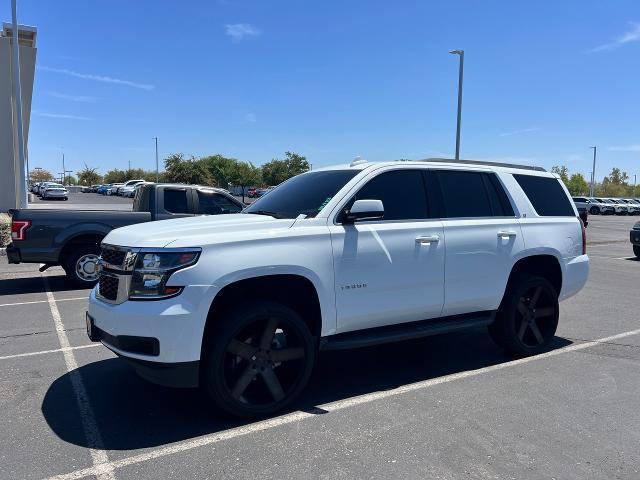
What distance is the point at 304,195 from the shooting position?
4820 millimetres

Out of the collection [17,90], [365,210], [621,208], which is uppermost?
[17,90]

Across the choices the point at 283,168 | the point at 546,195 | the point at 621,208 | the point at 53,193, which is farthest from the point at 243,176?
the point at 546,195

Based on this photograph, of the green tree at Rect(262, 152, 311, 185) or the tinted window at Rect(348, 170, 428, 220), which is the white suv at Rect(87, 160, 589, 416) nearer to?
the tinted window at Rect(348, 170, 428, 220)

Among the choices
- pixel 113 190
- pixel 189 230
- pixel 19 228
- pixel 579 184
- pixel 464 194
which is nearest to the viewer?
pixel 189 230

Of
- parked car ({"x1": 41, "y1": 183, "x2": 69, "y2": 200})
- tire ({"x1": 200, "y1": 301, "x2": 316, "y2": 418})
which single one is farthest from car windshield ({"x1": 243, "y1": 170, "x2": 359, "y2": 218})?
parked car ({"x1": 41, "y1": 183, "x2": 69, "y2": 200})

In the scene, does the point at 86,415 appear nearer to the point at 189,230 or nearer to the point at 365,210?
the point at 189,230

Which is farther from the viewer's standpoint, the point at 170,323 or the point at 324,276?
the point at 324,276

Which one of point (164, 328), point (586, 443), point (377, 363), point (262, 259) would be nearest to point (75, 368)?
point (164, 328)

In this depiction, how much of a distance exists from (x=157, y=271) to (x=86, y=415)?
1363 millimetres

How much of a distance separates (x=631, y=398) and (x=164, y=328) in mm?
3872

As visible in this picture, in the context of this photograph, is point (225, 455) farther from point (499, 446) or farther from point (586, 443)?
point (586, 443)

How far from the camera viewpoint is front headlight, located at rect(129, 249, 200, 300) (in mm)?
3602

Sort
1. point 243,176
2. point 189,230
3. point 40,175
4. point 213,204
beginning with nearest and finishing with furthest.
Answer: point 189,230 → point 213,204 → point 243,176 → point 40,175

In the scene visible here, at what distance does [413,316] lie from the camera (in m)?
4.72
